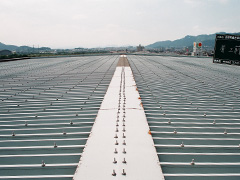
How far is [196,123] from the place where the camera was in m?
7.43

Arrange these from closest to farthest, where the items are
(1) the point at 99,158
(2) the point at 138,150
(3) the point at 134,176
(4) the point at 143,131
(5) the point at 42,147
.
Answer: (3) the point at 134,176 → (1) the point at 99,158 → (2) the point at 138,150 → (5) the point at 42,147 → (4) the point at 143,131

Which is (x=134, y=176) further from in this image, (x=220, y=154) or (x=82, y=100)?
(x=82, y=100)

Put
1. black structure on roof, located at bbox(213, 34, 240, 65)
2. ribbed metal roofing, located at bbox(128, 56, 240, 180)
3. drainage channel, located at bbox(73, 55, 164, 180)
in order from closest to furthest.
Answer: drainage channel, located at bbox(73, 55, 164, 180), ribbed metal roofing, located at bbox(128, 56, 240, 180), black structure on roof, located at bbox(213, 34, 240, 65)

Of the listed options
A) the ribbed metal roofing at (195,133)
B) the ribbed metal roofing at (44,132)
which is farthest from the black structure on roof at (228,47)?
the ribbed metal roofing at (44,132)

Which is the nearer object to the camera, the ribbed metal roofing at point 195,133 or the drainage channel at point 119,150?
the drainage channel at point 119,150

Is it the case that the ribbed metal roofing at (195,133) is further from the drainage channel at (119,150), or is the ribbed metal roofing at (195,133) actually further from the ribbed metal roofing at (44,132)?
the ribbed metal roofing at (44,132)

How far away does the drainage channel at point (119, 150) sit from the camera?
4262mm

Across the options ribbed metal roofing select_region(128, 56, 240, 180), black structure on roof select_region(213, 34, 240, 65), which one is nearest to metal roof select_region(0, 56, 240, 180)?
ribbed metal roofing select_region(128, 56, 240, 180)

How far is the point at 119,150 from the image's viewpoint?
5.16 meters

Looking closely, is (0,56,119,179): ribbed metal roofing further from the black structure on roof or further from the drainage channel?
the black structure on roof

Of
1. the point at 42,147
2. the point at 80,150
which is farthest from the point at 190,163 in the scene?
the point at 42,147

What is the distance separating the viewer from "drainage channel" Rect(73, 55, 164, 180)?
4262mm

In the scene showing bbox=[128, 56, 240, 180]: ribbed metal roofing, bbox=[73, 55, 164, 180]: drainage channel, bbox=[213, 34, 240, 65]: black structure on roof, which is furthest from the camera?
bbox=[213, 34, 240, 65]: black structure on roof

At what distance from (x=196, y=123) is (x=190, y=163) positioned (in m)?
2.94
